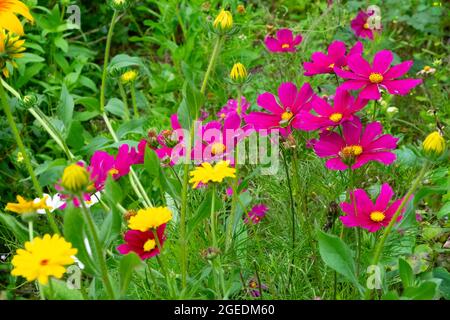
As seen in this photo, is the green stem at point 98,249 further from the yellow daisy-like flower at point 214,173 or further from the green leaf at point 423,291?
the green leaf at point 423,291

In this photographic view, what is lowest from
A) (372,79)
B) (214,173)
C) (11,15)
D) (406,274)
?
(406,274)

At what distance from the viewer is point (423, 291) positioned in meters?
0.73

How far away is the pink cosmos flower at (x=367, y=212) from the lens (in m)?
0.85

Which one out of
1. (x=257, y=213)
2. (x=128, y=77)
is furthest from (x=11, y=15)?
(x=257, y=213)

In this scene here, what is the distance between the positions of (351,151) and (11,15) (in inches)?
19.7

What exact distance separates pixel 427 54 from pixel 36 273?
1.73m

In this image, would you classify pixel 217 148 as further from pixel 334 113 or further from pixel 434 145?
pixel 434 145

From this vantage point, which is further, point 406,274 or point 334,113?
point 334,113

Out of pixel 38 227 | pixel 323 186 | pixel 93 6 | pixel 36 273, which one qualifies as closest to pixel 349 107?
pixel 323 186

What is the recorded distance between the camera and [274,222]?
44.9 inches

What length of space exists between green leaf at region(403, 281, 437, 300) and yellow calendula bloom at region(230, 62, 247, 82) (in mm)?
352

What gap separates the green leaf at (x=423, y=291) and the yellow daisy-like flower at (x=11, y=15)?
0.61m
